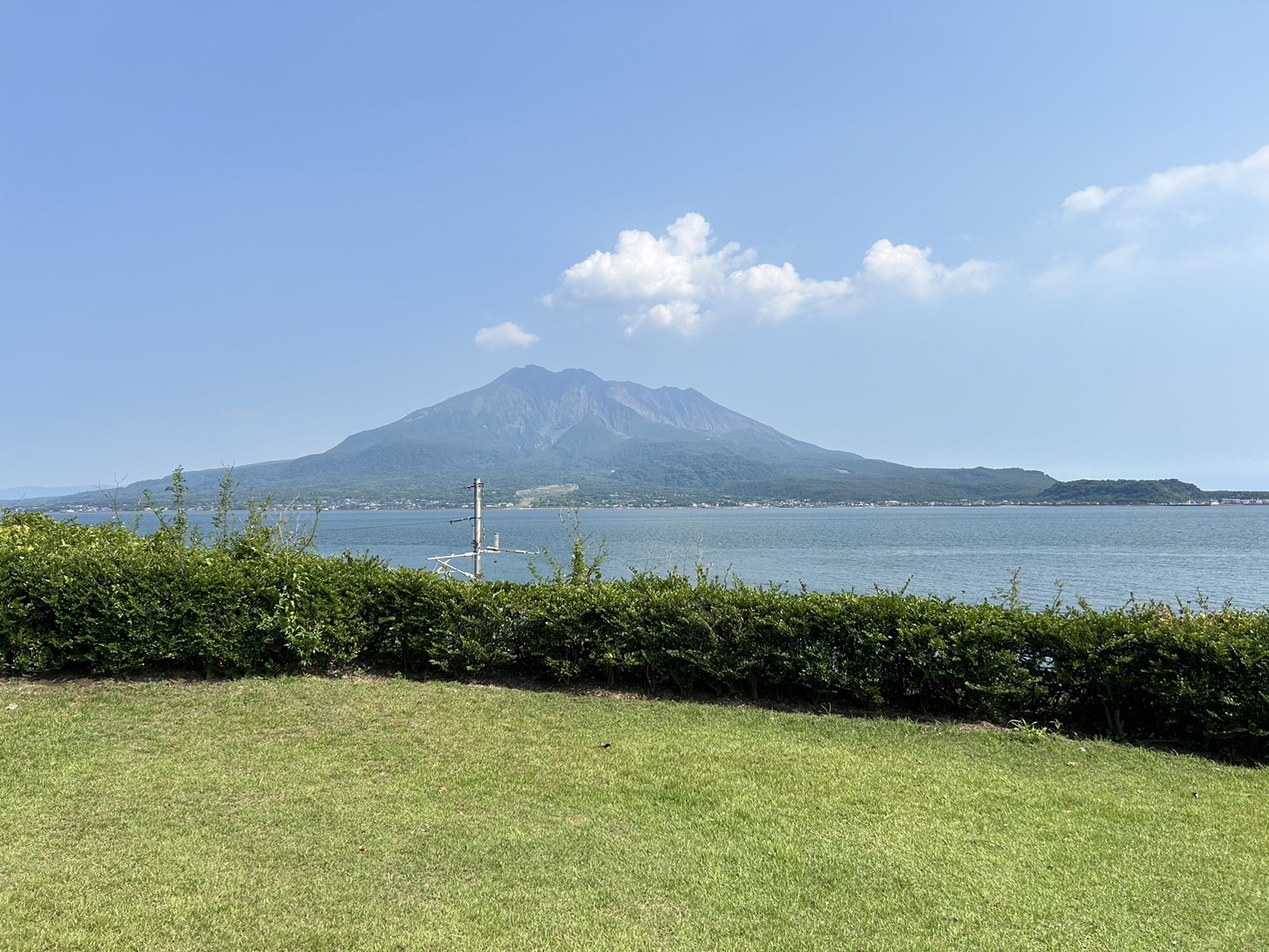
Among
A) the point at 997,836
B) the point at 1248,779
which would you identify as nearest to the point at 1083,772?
the point at 1248,779

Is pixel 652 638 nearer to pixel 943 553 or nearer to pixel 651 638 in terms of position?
pixel 651 638

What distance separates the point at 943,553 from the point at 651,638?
57426 mm

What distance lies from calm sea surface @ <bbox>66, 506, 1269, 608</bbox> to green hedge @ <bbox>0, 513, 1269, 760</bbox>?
8.41 ft

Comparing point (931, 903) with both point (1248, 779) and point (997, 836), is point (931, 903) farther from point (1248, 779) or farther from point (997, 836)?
point (1248, 779)

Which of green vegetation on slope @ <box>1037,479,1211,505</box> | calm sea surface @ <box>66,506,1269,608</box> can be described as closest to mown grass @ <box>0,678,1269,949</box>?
calm sea surface @ <box>66,506,1269,608</box>

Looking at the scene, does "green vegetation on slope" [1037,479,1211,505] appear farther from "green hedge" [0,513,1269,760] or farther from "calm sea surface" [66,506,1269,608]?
"green hedge" [0,513,1269,760]

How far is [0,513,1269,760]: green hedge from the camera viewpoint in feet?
19.7

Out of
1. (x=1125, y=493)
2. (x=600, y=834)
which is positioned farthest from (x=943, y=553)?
A: (x=1125, y=493)

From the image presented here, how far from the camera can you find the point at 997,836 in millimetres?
4125

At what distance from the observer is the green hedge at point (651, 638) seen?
5992mm

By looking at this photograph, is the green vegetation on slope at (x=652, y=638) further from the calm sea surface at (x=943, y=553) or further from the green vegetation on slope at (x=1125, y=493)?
the green vegetation on slope at (x=1125, y=493)

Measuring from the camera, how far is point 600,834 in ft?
13.4

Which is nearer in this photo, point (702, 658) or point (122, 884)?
A: point (122, 884)

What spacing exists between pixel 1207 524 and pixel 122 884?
395 ft
